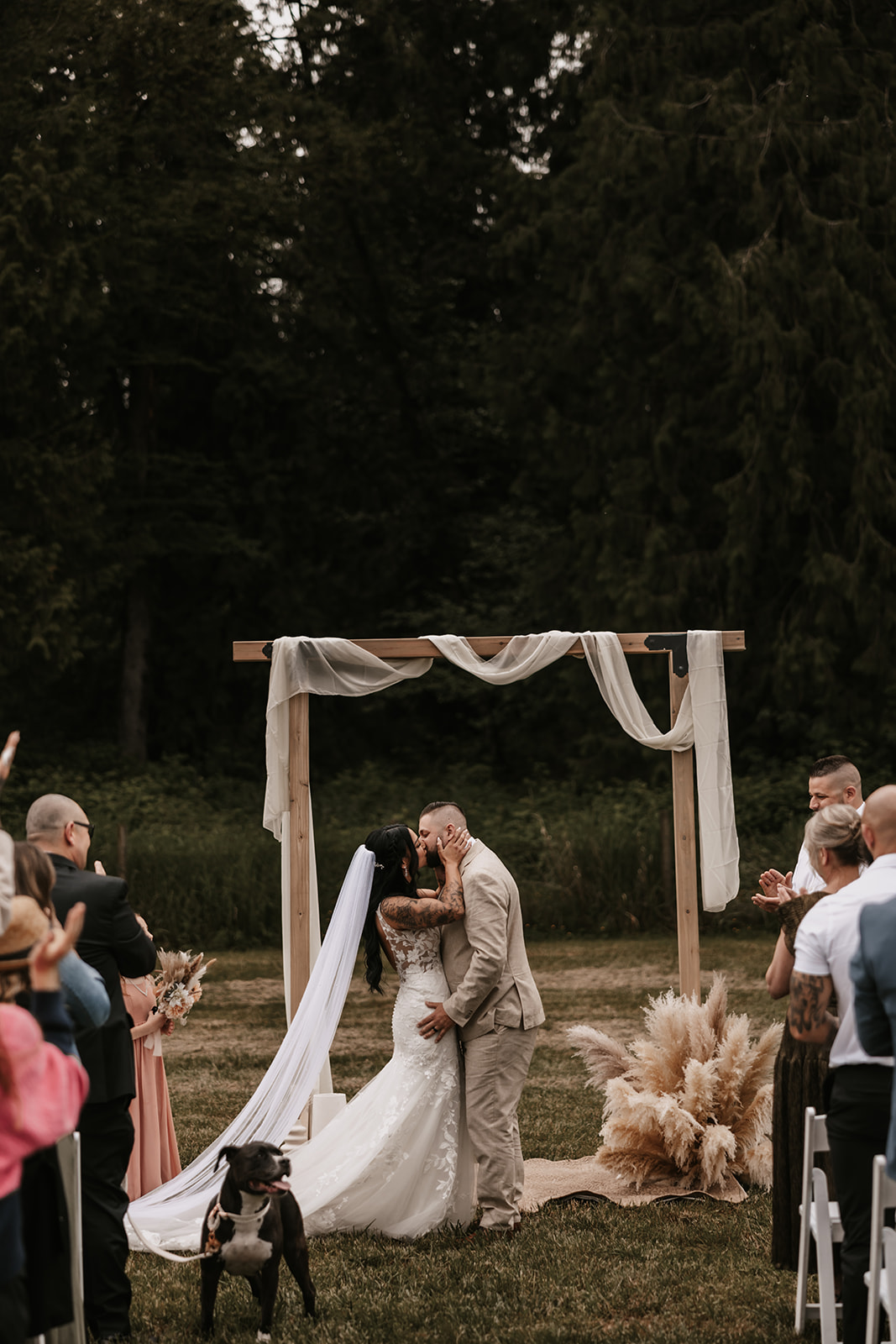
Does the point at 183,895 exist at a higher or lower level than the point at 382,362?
lower

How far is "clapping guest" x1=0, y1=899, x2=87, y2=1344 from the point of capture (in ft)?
10.2

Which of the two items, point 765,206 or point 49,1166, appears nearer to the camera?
point 49,1166

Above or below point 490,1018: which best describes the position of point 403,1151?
below

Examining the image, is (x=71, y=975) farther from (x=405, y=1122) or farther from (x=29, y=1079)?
(x=405, y=1122)

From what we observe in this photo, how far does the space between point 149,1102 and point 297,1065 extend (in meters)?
0.67

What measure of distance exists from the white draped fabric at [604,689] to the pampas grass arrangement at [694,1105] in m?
0.75

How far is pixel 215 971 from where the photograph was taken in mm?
13977

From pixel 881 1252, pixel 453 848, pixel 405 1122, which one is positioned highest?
pixel 453 848

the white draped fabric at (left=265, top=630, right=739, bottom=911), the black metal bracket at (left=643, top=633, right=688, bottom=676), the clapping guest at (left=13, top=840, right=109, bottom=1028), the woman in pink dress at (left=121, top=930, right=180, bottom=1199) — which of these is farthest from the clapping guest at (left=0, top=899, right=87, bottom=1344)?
the black metal bracket at (left=643, top=633, right=688, bottom=676)

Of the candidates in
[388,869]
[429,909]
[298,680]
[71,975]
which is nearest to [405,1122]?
[429,909]

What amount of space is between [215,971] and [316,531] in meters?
12.1

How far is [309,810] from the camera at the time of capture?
7609 millimetres

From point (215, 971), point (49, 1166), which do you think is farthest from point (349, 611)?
point (49, 1166)

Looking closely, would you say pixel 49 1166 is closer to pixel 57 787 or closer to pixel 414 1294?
pixel 414 1294
